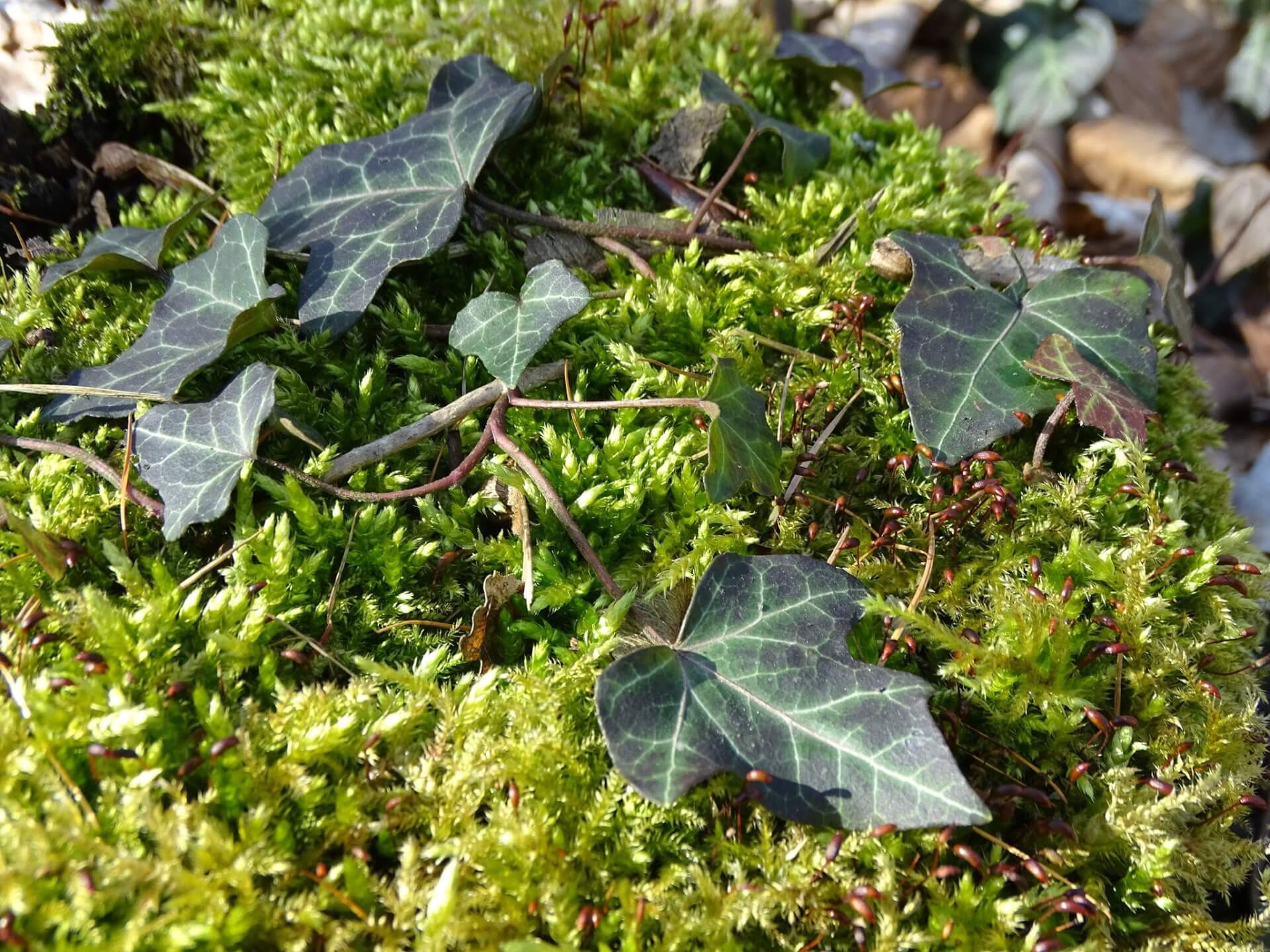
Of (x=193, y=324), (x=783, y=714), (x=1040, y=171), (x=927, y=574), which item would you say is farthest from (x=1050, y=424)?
(x=1040, y=171)

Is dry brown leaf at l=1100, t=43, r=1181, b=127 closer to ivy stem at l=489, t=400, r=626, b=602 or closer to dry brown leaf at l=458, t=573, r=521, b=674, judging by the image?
ivy stem at l=489, t=400, r=626, b=602

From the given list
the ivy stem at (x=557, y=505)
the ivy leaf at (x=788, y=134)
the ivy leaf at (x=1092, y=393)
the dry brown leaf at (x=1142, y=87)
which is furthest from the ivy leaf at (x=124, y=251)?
the dry brown leaf at (x=1142, y=87)

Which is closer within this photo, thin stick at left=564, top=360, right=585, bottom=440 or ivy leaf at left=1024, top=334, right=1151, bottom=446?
ivy leaf at left=1024, top=334, right=1151, bottom=446

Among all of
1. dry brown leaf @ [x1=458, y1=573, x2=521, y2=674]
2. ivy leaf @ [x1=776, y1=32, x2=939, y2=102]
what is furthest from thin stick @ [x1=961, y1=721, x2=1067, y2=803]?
ivy leaf @ [x1=776, y1=32, x2=939, y2=102]

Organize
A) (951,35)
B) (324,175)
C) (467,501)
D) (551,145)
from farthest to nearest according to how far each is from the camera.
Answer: (951,35) < (551,145) < (324,175) < (467,501)

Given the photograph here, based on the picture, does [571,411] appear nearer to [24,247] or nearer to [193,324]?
[193,324]

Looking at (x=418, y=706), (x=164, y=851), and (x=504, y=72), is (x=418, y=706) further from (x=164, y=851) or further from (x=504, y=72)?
(x=504, y=72)

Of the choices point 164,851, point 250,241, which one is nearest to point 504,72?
point 250,241
